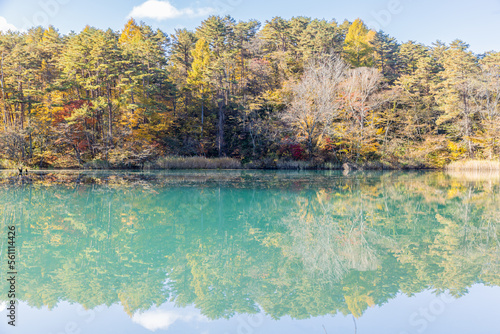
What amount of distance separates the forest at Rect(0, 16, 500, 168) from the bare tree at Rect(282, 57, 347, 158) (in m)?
0.10

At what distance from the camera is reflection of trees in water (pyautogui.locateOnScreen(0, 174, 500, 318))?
3490mm

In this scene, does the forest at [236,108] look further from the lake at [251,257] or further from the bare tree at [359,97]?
the lake at [251,257]

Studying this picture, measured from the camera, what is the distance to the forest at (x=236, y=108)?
75.5 ft

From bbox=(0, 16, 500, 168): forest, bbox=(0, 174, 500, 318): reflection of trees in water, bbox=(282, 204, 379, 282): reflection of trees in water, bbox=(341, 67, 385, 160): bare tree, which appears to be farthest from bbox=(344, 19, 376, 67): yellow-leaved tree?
bbox=(282, 204, 379, 282): reflection of trees in water

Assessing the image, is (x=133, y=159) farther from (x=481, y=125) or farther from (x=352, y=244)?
(x=481, y=125)

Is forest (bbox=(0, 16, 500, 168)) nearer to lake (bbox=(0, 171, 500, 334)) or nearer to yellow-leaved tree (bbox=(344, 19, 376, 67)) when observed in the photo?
yellow-leaved tree (bbox=(344, 19, 376, 67))

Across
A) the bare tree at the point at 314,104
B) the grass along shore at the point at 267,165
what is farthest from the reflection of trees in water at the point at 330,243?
the grass along shore at the point at 267,165

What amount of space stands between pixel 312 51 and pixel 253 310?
29.2 metres

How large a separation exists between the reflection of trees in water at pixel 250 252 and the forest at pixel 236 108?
597 inches

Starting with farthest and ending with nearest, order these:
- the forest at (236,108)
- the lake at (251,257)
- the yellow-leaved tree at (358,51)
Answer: the yellow-leaved tree at (358,51)
the forest at (236,108)
the lake at (251,257)

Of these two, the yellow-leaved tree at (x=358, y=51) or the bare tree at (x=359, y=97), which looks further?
the yellow-leaved tree at (x=358, y=51)

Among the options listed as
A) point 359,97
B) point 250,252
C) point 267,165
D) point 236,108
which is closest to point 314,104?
point 359,97

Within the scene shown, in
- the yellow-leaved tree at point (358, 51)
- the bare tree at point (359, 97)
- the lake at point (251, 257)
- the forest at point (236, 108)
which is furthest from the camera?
the yellow-leaved tree at point (358, 51)

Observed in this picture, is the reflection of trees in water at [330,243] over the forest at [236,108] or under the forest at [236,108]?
under
